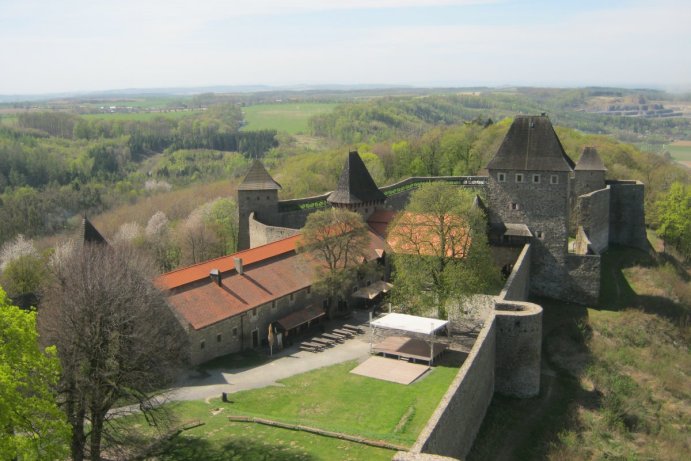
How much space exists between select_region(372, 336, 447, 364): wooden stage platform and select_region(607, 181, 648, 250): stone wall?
2394cm

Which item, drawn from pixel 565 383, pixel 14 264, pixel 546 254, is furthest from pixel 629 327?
pixel 14 264

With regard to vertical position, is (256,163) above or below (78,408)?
above

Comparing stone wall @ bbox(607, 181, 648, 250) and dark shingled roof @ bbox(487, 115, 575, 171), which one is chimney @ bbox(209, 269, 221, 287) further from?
stone wall @ bbox(607, 181, 648, 250)

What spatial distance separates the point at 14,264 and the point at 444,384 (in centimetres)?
3281

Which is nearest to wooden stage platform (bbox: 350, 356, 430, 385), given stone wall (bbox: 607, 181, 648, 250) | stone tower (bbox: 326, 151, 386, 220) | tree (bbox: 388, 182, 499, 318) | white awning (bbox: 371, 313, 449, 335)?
white awning (bbox: 371, 313, 449, 335)

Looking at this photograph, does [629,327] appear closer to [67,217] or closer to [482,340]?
[482,340]

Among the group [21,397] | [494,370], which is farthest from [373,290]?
[21,397]

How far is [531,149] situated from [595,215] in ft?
30.1

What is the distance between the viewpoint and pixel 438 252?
28.8 m

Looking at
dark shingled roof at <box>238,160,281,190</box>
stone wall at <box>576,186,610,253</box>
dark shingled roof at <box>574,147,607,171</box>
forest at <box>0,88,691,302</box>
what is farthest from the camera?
forest at <box>0,88,691,302</box>

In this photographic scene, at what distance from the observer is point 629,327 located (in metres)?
33.0

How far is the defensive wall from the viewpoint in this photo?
693 inches

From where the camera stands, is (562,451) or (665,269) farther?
(665,269)

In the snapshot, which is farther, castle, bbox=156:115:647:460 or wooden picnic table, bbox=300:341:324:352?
wooden picnic table, bbox=300:341:324:352
